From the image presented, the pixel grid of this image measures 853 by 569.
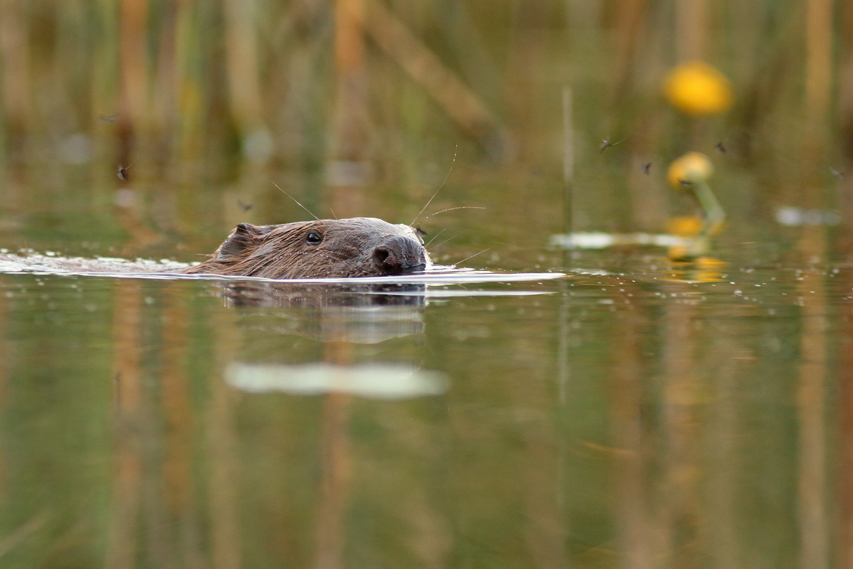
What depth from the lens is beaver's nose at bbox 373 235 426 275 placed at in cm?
476

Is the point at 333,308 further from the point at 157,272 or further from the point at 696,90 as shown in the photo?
the point at 696,90

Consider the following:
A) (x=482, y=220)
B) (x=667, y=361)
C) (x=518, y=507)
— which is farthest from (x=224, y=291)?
(x=482, y=220)

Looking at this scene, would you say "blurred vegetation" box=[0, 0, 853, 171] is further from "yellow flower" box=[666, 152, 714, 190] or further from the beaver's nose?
the beaver's nose

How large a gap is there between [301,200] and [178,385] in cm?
562

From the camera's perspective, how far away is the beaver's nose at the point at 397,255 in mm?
4762

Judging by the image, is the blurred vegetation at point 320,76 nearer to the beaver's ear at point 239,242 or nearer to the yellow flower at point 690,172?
the yellow flower at point 690,172

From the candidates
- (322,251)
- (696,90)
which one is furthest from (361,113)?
(322,251)

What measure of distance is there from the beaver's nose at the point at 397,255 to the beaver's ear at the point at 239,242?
0.89 meters

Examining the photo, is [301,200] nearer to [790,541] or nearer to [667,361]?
[667,361]

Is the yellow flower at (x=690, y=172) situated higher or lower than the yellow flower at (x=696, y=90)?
lower

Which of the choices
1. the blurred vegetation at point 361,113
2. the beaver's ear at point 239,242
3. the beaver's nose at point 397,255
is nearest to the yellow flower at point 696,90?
→ the blurred vegetation at point 361,113

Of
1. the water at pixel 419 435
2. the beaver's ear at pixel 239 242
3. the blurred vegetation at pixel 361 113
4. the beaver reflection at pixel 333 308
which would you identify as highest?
the blurred vegetation at pixel 361 113

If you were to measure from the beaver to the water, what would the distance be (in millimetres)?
723

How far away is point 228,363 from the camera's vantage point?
3072 mm
